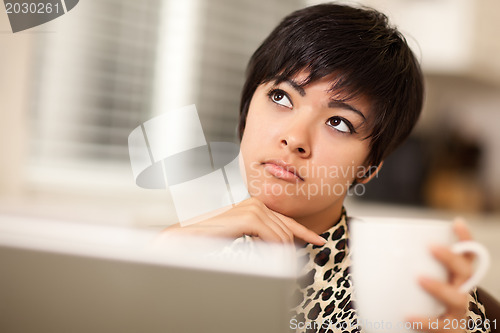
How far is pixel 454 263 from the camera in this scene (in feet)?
1.32

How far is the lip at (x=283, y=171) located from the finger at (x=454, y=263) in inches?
9.4

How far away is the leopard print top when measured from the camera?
62cm

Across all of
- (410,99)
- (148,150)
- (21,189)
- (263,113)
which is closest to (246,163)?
(263,113)

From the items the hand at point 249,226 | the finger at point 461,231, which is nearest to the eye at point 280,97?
the hand at point 249,226

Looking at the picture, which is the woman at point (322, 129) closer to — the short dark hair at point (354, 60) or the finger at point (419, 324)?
the short dark hair at point (354, 60)

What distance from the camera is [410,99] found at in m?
0.76

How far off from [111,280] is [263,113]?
1.31 feet

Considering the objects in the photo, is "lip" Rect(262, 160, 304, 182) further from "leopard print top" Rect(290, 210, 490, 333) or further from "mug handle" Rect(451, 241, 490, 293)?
"mug handle" Rect(451, 241, 490, 293)

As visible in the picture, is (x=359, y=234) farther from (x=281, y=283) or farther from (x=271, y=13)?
(x=271, y=13)

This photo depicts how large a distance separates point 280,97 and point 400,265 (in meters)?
0.34

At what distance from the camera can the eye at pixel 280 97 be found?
639 millimetres

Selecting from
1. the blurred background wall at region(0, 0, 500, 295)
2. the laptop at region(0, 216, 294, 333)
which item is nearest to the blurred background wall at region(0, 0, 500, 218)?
the blurred background wall at region(0, 0, 500, 295)

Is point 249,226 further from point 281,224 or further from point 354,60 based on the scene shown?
point 354,60

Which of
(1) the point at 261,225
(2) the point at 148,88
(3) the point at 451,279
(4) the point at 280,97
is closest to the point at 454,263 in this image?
(3) the point at 451,279
